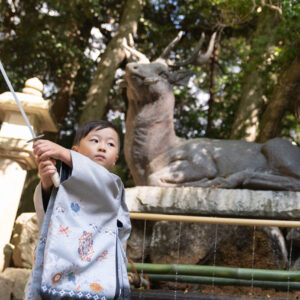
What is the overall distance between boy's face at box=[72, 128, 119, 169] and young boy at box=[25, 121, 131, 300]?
197mm

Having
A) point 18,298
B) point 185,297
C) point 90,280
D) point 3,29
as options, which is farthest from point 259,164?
point 3,29

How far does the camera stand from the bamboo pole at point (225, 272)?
3.15 metres

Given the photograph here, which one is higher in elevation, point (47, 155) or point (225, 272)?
point (47, 155)

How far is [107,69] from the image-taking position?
8.08 metres

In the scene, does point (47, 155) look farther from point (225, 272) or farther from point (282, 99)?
point (282, 99)

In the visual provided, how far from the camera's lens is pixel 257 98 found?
8.08 metres

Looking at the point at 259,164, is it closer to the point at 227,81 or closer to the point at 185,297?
the point at 185,297

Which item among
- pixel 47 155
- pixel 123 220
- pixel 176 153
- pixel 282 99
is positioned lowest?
pixel 123 220

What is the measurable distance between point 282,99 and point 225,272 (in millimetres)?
4257

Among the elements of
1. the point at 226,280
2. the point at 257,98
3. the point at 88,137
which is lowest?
the point at 226,280

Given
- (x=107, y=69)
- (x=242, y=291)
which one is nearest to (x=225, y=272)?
(x=242, y=291)

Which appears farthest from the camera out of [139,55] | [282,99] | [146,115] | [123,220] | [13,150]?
[282,99]

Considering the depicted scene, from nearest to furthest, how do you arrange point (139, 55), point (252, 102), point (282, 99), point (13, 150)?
point (13, 150)
point (139, 55)
point (282, 99)
point (252, 102)

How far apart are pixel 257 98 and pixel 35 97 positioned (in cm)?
510
